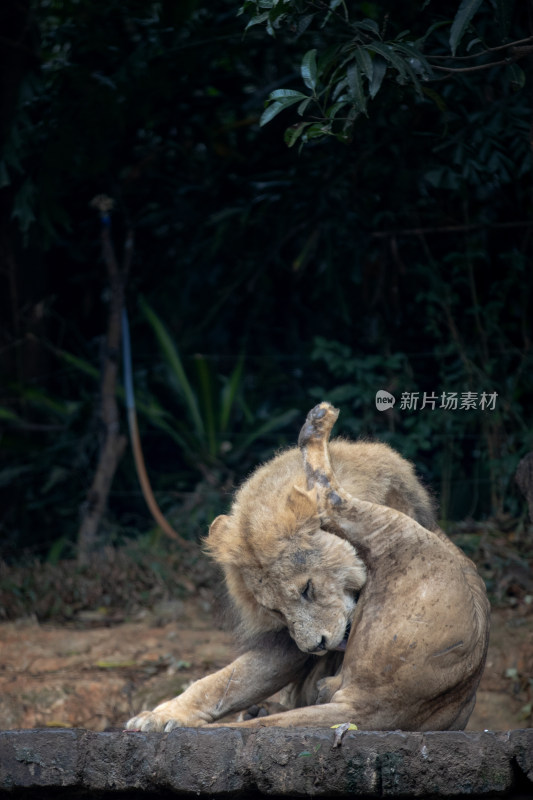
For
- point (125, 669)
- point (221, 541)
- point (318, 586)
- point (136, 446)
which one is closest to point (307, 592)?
point (318, 586)

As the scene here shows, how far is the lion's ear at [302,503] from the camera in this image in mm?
2779

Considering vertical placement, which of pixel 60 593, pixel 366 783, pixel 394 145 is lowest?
pixel 60 593

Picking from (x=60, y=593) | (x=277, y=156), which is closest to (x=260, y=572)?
(x=60, y=593)

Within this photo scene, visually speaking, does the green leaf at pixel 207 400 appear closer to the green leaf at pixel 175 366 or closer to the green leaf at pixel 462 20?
the green leaf at pixel 175 366

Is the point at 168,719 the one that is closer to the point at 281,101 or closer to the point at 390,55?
the point at 281,101

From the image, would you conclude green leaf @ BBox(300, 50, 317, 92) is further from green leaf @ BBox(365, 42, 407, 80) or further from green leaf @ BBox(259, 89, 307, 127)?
green leaf @ BBox(365, 42, 407, 80)

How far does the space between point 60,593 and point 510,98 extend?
161 inches

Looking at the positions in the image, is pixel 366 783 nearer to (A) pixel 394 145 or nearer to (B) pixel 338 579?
(B) pixel 338 579

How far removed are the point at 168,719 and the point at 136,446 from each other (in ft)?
13.2

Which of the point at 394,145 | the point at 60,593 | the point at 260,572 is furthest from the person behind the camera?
the point at 394,145

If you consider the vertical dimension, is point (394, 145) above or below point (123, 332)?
above

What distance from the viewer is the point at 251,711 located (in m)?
3.40

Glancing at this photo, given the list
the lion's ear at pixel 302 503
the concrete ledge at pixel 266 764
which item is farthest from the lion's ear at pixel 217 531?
the concrete ledge at pixel 266 764

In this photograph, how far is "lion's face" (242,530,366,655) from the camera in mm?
2764
